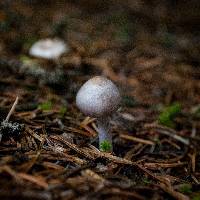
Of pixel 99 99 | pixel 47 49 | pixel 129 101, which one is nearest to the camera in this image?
pixel 99 99

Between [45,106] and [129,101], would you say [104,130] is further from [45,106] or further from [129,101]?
[129,101]

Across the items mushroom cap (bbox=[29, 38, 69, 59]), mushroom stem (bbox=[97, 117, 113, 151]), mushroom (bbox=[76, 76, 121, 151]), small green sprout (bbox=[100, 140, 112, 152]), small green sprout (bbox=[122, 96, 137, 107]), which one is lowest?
small green sprout (bbox=[100, 140, 112, 152])

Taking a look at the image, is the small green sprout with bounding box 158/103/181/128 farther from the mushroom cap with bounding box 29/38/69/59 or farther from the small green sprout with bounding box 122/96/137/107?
the mushroom cap with bounding box 29/38/69/59

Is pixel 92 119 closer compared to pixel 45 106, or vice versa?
pixel 45 106

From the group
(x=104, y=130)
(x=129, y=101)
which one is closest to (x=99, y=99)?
(x=104, y=130)

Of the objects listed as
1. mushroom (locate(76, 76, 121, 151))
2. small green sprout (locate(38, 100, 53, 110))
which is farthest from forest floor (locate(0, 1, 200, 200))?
mushroom (locate(76, 76, 121, 151))

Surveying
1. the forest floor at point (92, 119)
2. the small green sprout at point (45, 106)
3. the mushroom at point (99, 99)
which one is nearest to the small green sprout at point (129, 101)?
the forest floor at point (92, 119)

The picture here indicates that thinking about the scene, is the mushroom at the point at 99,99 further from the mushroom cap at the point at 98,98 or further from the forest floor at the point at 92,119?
the forest floor at the point at 92,119
